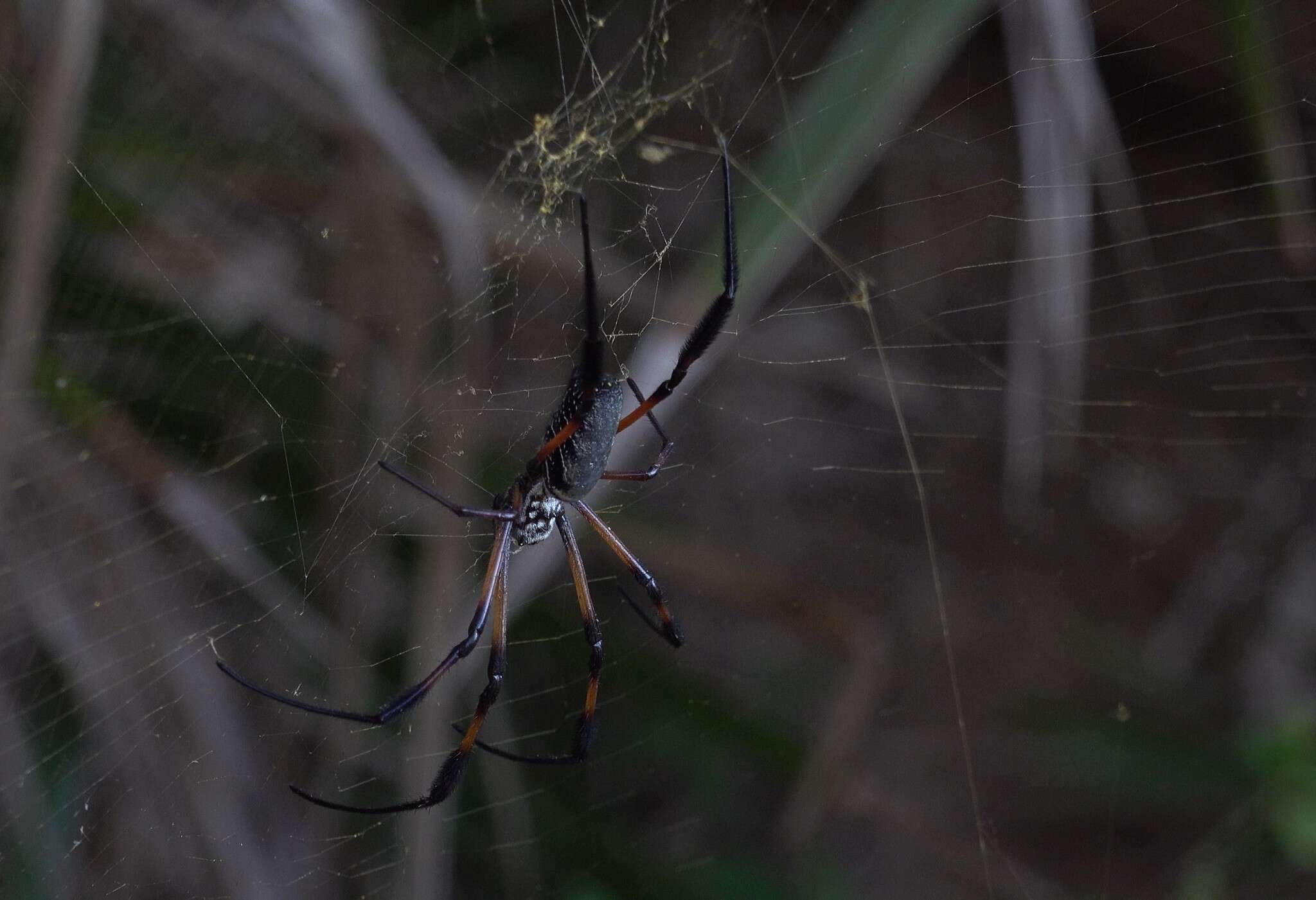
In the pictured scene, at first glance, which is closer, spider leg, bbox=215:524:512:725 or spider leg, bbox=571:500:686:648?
spider leg, bbox=215:524:512:725

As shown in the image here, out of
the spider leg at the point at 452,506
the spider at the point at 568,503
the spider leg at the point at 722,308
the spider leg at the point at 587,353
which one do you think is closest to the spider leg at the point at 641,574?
the spider at the point at 568,503

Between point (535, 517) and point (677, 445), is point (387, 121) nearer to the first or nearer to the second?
point (535, 517)

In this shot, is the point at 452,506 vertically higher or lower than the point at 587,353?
lower

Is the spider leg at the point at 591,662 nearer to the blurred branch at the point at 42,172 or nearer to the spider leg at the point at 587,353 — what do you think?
the spider leg at the point at 587,353

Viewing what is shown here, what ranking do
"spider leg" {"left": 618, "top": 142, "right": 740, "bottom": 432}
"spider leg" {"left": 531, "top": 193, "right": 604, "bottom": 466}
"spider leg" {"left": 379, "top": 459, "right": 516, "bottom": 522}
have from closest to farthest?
"spider leg" {"left": 531, "top": 193, "right": 604, "bottom": 466} < "spider leg" {"left": 379, "top": 459, "right": 516, "bottom": 522} < "spider leg" {"left": 618, "top": 142, "right": 740, "bottom": 432}

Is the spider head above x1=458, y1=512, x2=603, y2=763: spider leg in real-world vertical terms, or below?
above

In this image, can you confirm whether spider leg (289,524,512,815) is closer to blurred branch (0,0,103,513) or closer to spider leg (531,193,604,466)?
spider leg (531,193,604,466)

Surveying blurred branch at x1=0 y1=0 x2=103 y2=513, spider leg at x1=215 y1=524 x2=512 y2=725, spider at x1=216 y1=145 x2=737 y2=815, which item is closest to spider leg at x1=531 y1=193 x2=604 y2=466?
spider at x1=216 y1=145 x2=737 y2=815

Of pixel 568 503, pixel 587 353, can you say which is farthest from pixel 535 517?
pixel 587 353

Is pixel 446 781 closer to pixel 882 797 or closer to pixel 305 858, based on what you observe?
pixel 305 858
